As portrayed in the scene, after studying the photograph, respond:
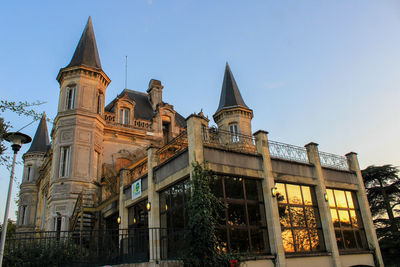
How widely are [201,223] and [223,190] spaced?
5.66ft

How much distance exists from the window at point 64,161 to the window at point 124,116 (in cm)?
587

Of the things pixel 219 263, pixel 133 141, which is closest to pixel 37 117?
pixel 219 263

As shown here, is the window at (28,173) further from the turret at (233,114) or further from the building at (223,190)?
the turret at (233,114)

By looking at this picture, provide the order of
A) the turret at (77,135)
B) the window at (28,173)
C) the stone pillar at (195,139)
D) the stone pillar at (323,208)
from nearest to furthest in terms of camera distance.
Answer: the stone pillar at (195,139) → the stone pillar at (323,208) → the turret at (77,135) → the window at (28,173)

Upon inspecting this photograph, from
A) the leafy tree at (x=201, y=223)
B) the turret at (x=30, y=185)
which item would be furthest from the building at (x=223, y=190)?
the turret at (x=30, y=185)

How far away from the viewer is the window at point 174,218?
488 inches

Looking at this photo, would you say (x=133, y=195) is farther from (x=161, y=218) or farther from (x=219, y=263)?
(x=219, y=263)

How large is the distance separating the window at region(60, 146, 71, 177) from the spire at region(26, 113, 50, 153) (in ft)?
58.7

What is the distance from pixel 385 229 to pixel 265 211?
627 inches

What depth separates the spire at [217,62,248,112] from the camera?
30188mm

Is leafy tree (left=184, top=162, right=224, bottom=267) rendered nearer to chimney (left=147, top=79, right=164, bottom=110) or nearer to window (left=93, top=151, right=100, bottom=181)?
window (left=93, top=151, right=100, bottom=181)

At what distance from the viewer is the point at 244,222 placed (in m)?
12.4

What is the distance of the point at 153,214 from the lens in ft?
45.3

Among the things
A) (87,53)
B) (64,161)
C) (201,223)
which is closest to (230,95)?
(87,53)
